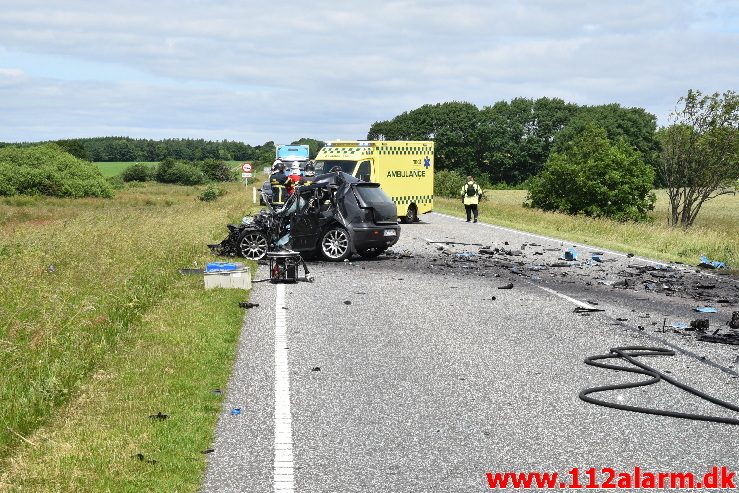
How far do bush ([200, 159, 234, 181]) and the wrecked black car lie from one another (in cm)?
9848

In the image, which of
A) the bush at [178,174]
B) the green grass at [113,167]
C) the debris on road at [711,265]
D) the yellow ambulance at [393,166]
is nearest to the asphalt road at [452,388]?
the debris on road at [711,265]

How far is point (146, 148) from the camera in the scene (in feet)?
467

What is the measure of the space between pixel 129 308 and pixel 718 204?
284 ft

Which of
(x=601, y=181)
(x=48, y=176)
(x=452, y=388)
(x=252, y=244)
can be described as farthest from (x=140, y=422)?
(x=48, y=176)

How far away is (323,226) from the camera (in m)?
19.1

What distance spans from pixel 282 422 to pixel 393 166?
2383 cm

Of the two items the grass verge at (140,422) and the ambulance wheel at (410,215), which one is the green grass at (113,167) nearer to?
the ambulance wheel at (410,215)

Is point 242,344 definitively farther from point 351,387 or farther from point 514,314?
point 514,314

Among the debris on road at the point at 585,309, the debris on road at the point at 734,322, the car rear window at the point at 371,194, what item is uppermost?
the car rear window at the point at 371,194

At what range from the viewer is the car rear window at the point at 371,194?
19.1 meters

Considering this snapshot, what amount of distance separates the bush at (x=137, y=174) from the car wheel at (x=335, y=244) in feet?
316

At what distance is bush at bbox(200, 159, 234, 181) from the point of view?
116m

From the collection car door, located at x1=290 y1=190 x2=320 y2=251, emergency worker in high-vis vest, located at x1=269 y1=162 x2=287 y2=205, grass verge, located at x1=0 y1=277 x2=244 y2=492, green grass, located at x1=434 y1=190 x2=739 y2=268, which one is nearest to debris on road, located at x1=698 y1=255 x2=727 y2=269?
green grass, located at x1=434 y1=190 x2=739 y2=268

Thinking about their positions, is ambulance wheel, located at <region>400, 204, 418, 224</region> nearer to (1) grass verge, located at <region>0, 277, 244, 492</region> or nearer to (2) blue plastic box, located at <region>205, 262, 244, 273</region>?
(2) blue plastic box, located at <region>205, 262, 244, 273</region>
